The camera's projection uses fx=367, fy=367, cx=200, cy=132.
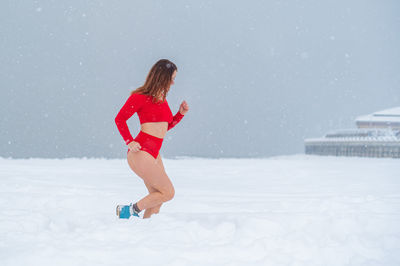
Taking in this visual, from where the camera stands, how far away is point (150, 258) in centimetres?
249

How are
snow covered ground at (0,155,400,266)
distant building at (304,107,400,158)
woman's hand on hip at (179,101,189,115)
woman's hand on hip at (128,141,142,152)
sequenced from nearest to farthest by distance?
snow covered ground at (0,155,400,266) < woman's hand on hip at (128,141,142,152) < woman's hand on hip at (179,101,189,115) < distant building at (304,107,400,158)

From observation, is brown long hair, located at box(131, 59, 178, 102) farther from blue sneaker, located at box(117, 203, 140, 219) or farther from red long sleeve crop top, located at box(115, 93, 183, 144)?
blue sneaker, located at box(117, 203, 140, 219)

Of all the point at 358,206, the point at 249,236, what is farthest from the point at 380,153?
the point at 249,236

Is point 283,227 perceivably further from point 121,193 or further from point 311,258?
point 121,193

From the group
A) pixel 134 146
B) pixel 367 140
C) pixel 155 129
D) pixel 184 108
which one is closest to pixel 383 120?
pixel 367 140

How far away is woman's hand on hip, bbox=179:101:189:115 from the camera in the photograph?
12.4 ft

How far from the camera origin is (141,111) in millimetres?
3482

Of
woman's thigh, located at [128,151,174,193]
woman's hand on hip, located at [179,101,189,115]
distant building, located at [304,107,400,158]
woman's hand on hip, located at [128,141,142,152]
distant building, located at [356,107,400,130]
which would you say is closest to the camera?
woman's hand on hip, located at [128,141,142,152]

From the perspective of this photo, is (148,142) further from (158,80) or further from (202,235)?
(202,235)

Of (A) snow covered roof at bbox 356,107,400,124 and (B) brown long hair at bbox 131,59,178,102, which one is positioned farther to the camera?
(A) snow covered roof at bbox 356,107,400,124

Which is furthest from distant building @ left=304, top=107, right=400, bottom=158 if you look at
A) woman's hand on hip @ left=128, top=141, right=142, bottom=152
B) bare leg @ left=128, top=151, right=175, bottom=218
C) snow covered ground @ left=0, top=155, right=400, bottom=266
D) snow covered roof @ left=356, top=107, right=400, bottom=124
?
woman's hand on hip @ left=128, top=141, right=142, bottom=152

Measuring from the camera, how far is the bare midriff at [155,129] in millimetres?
3480

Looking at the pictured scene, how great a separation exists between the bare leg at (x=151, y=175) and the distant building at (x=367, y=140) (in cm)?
3039

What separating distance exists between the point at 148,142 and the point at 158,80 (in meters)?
0.59
